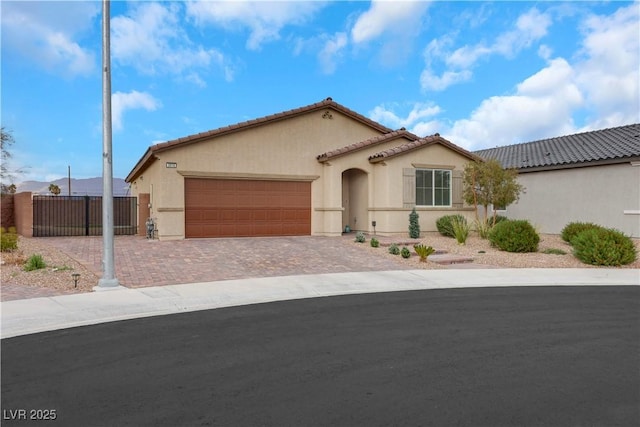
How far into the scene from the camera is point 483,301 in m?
9.30

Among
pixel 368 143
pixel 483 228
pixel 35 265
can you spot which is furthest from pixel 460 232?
pixel 35 265

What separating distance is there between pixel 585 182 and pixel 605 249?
877 cm

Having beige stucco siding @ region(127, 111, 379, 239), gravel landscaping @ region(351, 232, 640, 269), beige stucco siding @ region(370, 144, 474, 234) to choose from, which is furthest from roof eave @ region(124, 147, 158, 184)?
beige stucco siding @ region(370, 144, 474, 234)

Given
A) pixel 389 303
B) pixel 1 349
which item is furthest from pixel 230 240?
pixel 1 349

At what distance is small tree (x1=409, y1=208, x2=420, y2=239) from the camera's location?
1988 centimetres

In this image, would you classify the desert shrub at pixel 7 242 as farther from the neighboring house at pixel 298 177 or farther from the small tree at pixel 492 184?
the small tree at pixel 492 184

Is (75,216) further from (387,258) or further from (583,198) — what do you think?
(583,198)

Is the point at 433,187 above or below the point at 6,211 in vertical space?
above

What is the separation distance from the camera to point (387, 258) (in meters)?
15.3

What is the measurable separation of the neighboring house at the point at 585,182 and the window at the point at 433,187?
18.9 feet

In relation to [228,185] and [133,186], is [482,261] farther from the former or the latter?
[133,186]

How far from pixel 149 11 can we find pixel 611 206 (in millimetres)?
19818

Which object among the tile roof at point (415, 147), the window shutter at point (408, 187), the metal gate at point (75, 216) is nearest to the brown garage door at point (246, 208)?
the tile roof at point (415, 147)

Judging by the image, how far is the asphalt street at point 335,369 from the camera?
415 centimetres
